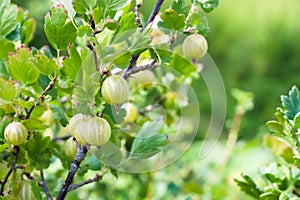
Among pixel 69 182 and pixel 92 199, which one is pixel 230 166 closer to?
pixel 92 199

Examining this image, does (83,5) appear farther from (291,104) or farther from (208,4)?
(291,104)

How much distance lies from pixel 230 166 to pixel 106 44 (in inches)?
39.6

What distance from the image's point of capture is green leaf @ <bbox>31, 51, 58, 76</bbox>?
55cm

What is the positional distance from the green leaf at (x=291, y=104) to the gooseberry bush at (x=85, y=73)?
0.12m

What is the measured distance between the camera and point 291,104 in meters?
0.60

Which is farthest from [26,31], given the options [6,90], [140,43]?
[140,43]

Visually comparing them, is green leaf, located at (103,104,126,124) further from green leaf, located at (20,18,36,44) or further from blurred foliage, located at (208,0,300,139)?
blurred foliage, located at (208,0,300,139)

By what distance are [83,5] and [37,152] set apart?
21 centimetres

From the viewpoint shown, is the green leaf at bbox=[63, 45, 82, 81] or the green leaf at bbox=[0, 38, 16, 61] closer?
the green leaf at bbox=[63, 45, 82, 81]

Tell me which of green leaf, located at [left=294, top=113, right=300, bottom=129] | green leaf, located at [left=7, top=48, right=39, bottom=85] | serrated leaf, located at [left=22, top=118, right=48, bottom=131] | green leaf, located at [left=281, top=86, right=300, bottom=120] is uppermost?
green leaf, located at [left=7, top=48, right=39, bottom=85]

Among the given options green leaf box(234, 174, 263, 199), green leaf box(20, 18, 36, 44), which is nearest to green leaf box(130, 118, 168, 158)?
green leaf box(234, 174, 263, 199)

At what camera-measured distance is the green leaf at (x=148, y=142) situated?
658 millimetres

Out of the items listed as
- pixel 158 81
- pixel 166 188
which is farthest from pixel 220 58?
pixel 158 81

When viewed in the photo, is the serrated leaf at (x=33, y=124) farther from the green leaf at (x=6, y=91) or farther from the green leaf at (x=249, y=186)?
the green leaf at (x=249, y=186)
